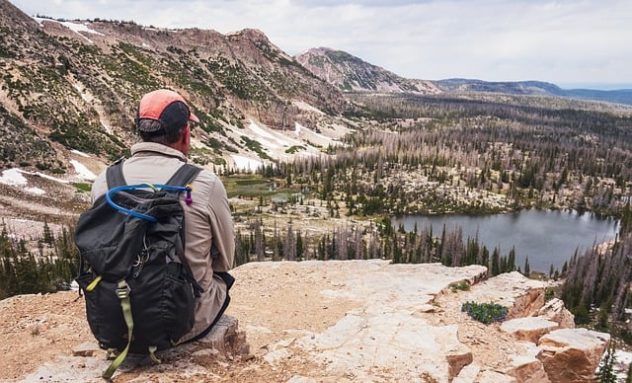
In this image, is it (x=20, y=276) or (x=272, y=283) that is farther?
(x=20, y=276)

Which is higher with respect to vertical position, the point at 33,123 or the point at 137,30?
the point at 137,30

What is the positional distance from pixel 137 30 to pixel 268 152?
2689 inches

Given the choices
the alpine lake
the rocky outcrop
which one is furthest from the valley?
the rocky outcrop

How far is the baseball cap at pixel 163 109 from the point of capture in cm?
557

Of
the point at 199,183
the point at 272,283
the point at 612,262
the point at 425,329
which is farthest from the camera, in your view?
the point at 612,262

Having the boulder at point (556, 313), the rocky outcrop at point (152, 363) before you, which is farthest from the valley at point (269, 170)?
the boulder at point (556, 313)

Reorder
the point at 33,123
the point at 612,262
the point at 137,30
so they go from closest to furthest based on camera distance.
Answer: the point at 612,262
the point at 33,123
the point at 137,30

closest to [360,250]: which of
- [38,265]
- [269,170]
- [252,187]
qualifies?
[38,265]

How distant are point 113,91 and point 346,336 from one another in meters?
123

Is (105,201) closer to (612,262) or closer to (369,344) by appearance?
(369,344)

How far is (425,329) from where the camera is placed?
10383 mm

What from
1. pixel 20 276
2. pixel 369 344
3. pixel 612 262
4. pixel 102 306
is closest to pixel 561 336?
pixel 369 344

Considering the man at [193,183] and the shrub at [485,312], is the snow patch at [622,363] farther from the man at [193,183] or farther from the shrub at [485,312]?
the man at [193,183]

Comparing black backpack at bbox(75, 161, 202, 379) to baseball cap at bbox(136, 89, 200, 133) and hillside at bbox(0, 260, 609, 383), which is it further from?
hillside at bbox(0, 260, 609, 383)
